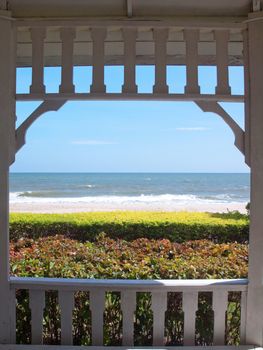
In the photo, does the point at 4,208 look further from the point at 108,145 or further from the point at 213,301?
the point at 108,145

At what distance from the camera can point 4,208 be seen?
271 cm

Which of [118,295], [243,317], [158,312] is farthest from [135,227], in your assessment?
[243,317]

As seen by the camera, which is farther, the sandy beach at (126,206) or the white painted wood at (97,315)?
the sandy beach at (126,206)

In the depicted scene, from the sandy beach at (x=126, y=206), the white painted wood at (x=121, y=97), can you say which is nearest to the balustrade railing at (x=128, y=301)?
the white painted wood at (x=121, y=97)

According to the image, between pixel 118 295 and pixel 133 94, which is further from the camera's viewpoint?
pixel 118 295

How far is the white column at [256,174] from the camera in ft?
8.91

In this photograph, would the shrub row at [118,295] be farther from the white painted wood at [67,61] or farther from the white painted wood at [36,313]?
the white painted wood at [67,61]

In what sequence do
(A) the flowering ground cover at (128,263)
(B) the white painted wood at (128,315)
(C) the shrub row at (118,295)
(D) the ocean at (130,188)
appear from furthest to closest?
(D) the ocean at (130,188) < (A) the flowering ground cover at (128,263) < (C) the shrub row at (118,295) < (B) the white painted wood at (128,315)

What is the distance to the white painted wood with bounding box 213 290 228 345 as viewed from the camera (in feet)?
9.21

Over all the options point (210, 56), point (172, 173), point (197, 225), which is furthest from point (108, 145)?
point (210, 56)

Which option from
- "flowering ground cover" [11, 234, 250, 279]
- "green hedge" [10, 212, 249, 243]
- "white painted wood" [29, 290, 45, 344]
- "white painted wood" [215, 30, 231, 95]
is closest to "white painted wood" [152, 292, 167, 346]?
"flowering ground cover" [11, 234, 250, 279]

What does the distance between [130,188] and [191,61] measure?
2937cm

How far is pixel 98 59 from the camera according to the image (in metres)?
2.77

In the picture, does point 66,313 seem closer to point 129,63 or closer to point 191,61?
point 129,63
